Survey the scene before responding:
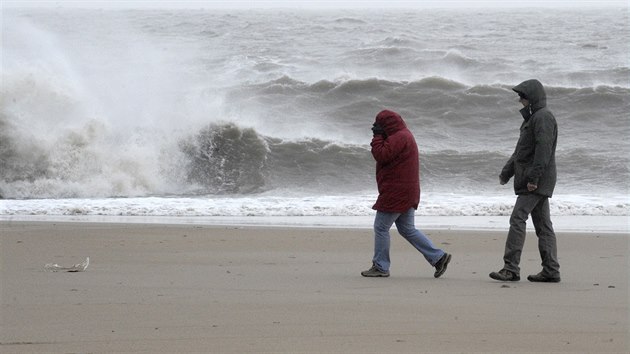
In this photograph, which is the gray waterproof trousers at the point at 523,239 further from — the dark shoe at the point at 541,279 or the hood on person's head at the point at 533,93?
the hood on person's head at the point at 533,93

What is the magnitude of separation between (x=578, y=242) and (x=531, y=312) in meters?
3.31

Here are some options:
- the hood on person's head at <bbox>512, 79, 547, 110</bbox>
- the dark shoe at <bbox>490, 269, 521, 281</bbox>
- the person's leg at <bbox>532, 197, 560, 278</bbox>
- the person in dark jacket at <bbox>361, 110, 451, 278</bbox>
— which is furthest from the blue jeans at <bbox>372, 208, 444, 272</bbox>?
the hood on person's head at <bbox>512, 79, 547, 110</bbox>

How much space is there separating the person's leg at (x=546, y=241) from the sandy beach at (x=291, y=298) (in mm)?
166

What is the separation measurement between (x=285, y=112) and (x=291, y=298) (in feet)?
49.7

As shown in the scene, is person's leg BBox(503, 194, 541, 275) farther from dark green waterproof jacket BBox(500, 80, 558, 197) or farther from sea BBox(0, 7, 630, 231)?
sea BBox(0, 7, 630, 231)

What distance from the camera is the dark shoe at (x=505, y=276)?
6535mm

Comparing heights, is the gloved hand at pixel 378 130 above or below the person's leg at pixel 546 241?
above

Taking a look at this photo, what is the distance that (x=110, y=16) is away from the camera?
35188mm

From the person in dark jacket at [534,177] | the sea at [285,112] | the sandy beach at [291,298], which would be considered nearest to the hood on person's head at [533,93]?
the person in dark jacket at [534,177]

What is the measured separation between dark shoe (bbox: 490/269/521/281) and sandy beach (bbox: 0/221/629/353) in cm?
6

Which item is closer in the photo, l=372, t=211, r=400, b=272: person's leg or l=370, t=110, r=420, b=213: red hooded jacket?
l=370, t=110, r=420, b=213: red hooded jacket

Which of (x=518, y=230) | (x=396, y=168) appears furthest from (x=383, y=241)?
(x=518, y=230)

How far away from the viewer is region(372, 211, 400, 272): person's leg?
675cm

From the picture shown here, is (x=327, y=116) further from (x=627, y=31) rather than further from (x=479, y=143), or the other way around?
(x=627, y=31)
